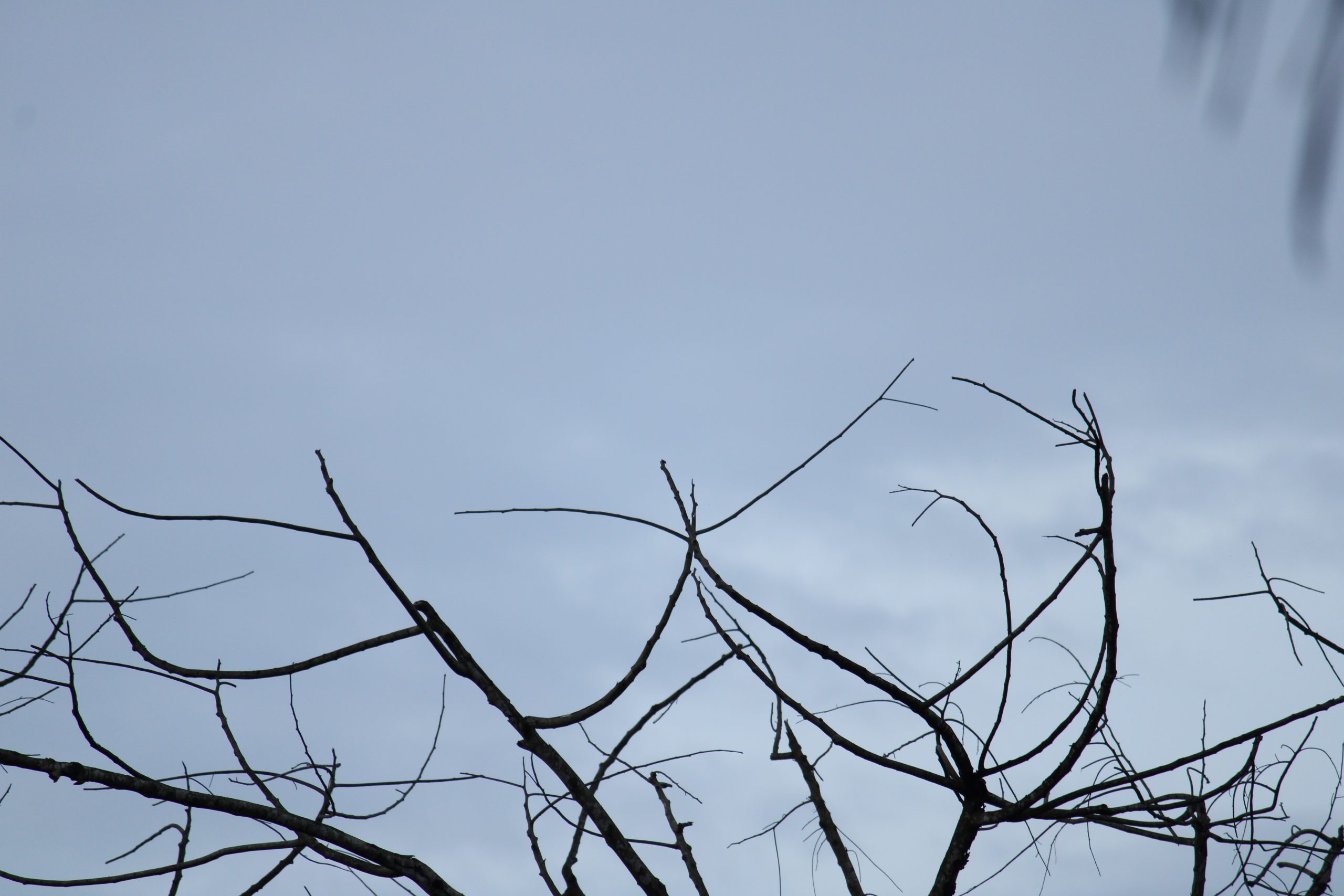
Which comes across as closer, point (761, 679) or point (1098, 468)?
point (1098, 468)

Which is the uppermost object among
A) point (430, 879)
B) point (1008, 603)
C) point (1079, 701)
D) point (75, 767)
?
point (1008, 603)

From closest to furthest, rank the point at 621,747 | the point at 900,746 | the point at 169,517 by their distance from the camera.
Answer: the point at 169,517
the point at 621,747
the point at 900,746

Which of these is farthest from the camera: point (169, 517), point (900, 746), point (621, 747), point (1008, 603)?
point (900, 746)

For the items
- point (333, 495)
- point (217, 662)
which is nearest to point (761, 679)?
point (333, 495)

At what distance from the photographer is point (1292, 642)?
9.39 feet

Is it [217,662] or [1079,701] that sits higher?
[217,662]

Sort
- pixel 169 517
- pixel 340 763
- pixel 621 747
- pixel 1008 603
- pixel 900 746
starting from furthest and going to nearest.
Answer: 1. pixel 340 763
2. pixel 900 746
3. pixel 1008 603
4. pixel 621 747
5. pixel 169 517

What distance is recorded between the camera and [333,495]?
7.22 ft

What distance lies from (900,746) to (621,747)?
86 cm

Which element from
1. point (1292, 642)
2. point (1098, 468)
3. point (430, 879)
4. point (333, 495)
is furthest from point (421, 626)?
point (1292, 642)

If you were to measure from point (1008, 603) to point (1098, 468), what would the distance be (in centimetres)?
42

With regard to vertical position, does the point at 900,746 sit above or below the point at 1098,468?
below

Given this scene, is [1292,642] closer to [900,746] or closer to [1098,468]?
[1098,468]

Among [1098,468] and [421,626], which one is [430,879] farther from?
[1098,468]
